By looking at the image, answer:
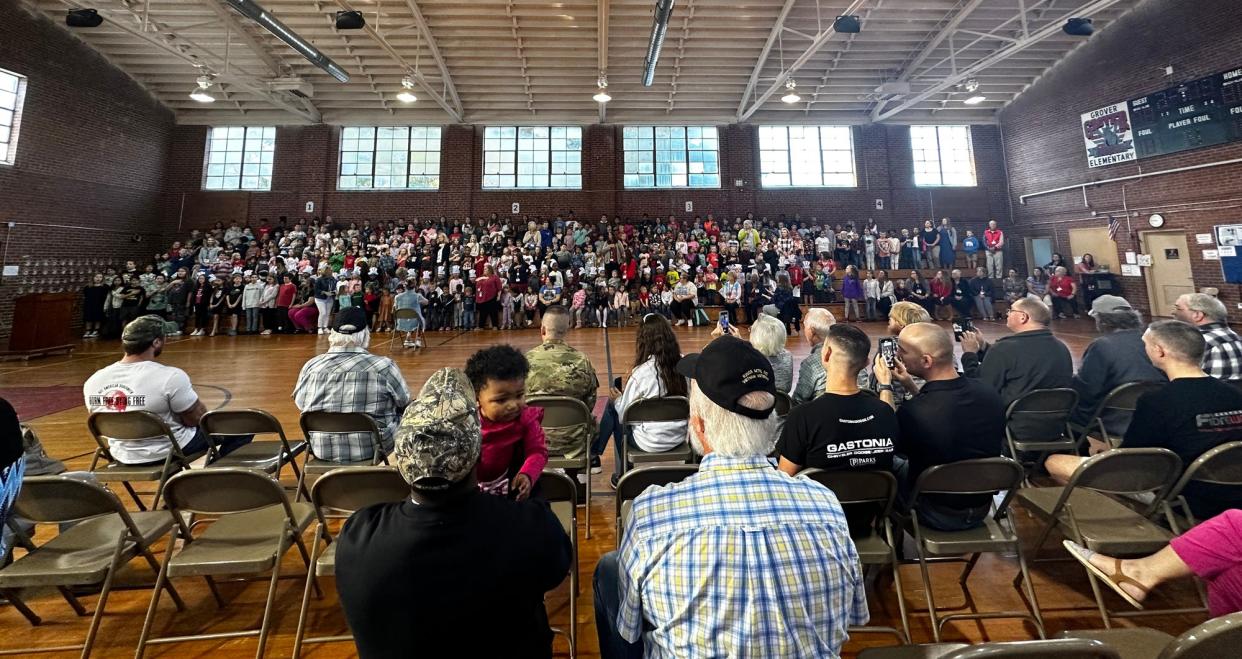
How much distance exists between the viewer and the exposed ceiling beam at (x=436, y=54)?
10304 mm

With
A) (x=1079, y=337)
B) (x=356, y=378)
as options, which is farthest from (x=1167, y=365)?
(x=1079, y=337)

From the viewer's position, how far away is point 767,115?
611 inches

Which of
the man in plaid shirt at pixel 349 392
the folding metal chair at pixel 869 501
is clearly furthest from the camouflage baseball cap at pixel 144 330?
the folding metal chair at pixel 869 501

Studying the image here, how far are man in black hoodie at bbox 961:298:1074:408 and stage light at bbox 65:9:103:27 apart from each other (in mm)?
14689

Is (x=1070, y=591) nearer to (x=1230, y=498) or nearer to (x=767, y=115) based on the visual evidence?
(x=1230, y=498)

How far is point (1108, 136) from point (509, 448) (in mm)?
17208

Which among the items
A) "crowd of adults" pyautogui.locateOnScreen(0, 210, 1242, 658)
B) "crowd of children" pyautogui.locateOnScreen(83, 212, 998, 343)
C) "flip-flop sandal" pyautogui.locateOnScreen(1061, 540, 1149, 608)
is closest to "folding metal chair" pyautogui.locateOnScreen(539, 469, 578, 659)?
"crowd of adults" pyautogui.locateOnScreen(0, 210, 1242, 658)

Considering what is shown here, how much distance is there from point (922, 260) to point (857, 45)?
645 centimetres

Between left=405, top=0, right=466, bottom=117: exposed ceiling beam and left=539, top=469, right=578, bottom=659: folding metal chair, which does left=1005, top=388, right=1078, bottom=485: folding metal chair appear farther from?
left=405, top=0, right=466, bottom=117: exposed ceiling beam

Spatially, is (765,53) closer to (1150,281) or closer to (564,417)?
(1150,281)

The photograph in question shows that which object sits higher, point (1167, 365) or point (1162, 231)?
point (1162, 231)

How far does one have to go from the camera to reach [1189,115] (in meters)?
10.2

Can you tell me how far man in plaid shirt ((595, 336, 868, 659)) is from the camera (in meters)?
0.95

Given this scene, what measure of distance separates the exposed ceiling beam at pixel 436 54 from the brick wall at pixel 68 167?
27.9 feet
